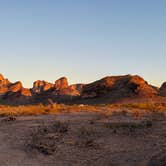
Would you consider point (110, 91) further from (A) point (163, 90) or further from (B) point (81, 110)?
(B) point (81, 110)

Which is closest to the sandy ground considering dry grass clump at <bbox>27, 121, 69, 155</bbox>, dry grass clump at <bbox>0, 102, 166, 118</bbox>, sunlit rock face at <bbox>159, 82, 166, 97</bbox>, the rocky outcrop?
dry grass clump at <bbox>27, 121, 69, 155</bbox>

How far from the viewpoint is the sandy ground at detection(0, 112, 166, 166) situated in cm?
Result: 1072

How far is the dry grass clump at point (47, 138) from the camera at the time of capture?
11.9 meters

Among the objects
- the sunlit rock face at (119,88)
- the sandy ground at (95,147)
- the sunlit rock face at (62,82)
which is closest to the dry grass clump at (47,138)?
the sandy ground at (95,147)

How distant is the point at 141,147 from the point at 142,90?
4597 cm

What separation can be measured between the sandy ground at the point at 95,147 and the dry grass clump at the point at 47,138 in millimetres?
156

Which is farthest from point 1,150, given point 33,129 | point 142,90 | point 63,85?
point 63,85

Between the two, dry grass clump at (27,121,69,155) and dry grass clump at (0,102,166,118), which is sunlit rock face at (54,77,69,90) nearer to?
dry grass clump at (0,102,166,118)

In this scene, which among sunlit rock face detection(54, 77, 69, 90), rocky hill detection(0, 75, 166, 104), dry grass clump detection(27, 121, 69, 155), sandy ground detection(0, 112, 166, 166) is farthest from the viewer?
sunlit rock face detection(54, 77, 69, 90)

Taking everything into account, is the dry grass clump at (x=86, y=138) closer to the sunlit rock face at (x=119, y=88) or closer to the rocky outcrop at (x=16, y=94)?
the sunlit rock face at (x=119, y=88)

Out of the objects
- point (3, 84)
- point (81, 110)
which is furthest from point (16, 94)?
point (81, 110)

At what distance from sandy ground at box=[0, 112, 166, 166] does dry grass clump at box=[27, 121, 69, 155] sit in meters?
0.16

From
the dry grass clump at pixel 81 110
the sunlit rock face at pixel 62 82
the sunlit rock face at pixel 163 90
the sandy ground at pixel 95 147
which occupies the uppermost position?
the sunlit rock face at pixel 62 82

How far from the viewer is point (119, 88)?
198 ft
